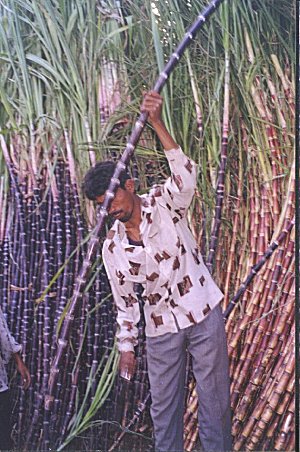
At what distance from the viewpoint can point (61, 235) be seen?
275 centimetres

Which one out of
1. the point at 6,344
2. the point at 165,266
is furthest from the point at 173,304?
the point at 6,344

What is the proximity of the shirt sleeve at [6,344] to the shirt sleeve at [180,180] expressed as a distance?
0.85 meters

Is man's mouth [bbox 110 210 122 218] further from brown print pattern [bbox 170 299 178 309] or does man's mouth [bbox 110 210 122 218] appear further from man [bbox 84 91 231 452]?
brown print pattern [bbox 170 299 178 309]

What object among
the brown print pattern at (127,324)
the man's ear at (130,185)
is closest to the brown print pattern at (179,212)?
the man's ear at (130,185)

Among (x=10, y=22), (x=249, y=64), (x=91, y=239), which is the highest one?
(x=10, y=22)

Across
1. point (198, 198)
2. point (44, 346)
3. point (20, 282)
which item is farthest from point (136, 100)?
point (44, 346)

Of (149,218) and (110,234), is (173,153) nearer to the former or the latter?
(149,218)

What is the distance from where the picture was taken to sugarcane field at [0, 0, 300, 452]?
2.71 meters

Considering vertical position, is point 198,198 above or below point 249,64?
below

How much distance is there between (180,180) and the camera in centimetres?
252

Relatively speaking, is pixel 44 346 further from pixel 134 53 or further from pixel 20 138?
pixel 134 53

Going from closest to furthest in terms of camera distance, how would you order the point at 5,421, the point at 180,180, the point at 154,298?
the point at 180,180, the point at 154,298, the point at 5,421

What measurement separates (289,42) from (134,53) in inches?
24.7

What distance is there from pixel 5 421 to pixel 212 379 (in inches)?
33.6
